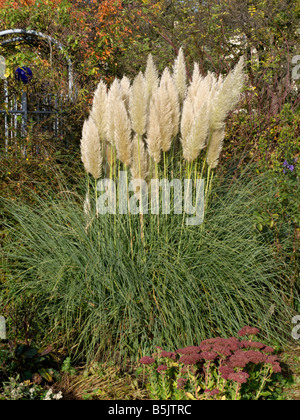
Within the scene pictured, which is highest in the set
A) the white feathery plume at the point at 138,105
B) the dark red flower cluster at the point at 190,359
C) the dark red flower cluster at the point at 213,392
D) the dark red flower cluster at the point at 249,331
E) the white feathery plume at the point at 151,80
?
the white feathery plume at the point at 151,80

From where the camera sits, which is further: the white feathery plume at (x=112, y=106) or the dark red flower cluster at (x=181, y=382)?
the white feathery plume at (x=112, y=106)

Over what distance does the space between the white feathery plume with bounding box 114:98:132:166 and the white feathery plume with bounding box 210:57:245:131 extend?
731mm

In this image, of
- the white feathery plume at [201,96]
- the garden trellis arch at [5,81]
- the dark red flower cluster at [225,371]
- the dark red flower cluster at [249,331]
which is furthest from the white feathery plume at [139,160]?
the garden trellis arch at [5,81]

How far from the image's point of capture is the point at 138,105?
4.03 meters

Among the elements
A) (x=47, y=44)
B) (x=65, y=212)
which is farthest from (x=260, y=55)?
(x=65, y=212)

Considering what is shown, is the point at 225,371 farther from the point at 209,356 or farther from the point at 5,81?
the point at 5,81

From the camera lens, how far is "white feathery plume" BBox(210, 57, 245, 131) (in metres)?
4.09

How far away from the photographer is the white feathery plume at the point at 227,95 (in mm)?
4086

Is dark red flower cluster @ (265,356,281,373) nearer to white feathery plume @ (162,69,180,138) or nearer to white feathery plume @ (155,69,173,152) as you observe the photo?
white feathery plume @ (155,69,173,152)

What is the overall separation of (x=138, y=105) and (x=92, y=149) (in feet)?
1.62

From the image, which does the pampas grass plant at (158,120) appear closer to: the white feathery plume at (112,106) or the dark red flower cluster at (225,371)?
the white feathery plume at (112,106)

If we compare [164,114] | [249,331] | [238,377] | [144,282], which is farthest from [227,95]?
[238,377]

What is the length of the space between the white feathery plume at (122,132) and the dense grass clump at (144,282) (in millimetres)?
505

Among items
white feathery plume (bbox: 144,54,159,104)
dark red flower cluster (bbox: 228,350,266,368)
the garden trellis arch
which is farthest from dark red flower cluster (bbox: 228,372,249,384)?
the garden trellis arch
